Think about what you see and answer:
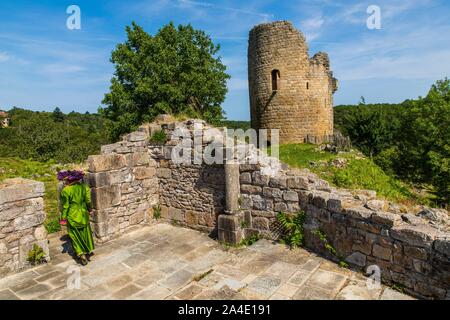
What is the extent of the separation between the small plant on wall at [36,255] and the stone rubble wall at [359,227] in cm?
374

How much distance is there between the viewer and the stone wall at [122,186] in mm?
6238

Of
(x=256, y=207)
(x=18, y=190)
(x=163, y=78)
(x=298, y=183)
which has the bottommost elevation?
(x=256, y=207)

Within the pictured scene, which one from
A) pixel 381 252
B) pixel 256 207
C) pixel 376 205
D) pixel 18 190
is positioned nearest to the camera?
pixel 381 252

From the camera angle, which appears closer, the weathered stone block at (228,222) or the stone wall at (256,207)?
the stone wall at (256,207)

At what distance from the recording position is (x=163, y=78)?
1741 centimetres

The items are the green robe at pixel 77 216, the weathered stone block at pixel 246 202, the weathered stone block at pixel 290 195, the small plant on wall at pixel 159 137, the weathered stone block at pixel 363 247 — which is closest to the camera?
the weathered stone block at pixel 363 247

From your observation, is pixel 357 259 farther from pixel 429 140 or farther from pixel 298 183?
pixel 429 140

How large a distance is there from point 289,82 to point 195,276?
19405mm

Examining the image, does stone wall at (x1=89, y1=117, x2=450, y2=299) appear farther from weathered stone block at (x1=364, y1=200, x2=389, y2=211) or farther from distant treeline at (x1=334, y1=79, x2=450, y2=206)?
distant treeline at (x1=334, y1=79, x2=450, y2=206)

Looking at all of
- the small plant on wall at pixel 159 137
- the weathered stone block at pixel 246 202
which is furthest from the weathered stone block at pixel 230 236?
the small plant on wall at pixel 159 137

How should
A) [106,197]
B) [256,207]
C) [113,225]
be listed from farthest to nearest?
[113,225] → [106,197] → [256,207]

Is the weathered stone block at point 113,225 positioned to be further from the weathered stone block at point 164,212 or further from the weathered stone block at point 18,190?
the weathered stone block at point 18,190

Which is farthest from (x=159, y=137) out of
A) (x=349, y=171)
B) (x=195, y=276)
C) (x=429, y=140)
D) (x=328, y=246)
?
(x=429, y=140)
